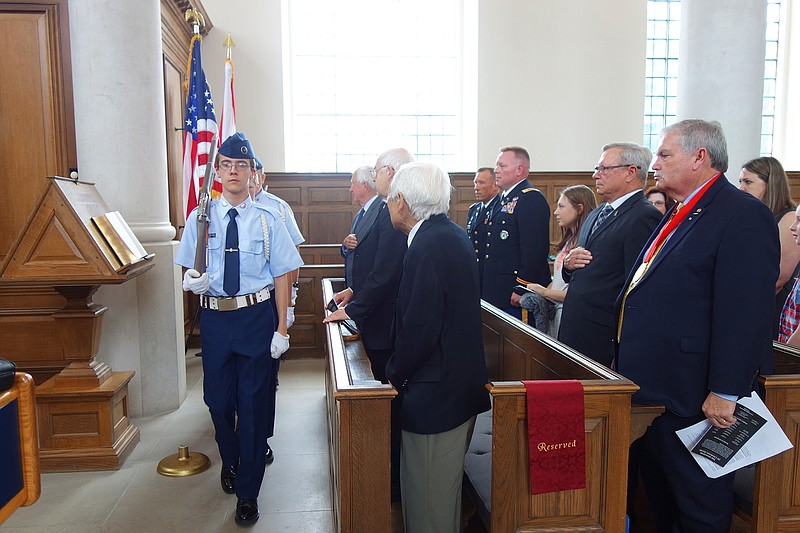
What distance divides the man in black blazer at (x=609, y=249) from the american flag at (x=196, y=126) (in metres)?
3.74

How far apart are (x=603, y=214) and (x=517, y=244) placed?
114cm

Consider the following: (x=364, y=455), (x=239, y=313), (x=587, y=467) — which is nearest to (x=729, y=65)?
(x=587, y=467)

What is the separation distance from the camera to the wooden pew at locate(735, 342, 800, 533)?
7.73 feet

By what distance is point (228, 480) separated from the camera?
3352 millimetres

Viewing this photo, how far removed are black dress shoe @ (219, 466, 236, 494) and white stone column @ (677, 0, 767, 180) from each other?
5.74 m

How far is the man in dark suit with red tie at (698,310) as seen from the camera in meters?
2.14

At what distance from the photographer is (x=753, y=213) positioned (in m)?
2.16

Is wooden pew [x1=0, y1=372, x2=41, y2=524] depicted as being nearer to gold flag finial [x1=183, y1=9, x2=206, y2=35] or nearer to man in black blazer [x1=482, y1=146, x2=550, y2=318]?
man in black blazer [x1=482, y1=146, x2=550, y2=318]

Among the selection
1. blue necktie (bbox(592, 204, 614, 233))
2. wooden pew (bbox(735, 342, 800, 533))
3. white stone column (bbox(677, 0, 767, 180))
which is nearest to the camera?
wooden pew (bbox(735, 342, 800, 533))

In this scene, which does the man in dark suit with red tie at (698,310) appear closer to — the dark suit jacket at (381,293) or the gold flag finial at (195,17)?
the dark suit jacket at (381,293)

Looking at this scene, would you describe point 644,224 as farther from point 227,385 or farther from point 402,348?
point 227,385

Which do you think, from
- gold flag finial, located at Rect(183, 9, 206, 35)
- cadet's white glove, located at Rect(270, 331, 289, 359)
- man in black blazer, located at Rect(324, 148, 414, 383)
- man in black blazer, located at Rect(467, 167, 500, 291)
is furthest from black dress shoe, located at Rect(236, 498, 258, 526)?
gold flag finial, located at Rect(183, 9, 206, 35)

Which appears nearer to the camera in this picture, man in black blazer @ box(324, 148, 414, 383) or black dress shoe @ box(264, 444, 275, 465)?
man in black blazer @ box(324, 148, 414, 383)

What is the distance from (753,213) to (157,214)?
12.3 ft
